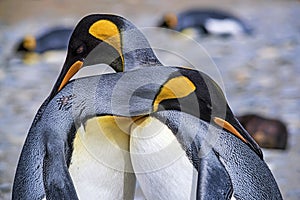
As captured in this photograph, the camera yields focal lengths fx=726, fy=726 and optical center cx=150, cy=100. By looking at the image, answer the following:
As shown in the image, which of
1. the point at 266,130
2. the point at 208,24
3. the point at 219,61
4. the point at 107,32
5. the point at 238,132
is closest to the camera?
the point at 238,132

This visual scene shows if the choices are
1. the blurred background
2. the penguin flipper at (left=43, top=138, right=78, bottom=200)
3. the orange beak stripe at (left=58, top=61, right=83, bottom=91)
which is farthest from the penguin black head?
the blurred background

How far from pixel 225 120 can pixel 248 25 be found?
364 centimetres

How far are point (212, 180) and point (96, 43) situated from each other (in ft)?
1.73

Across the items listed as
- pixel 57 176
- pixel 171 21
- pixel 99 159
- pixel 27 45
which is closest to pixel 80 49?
pixel 99 159

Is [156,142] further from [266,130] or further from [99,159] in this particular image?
[266,130]

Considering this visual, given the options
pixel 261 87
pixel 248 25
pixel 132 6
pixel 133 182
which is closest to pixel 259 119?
pixel 261 87

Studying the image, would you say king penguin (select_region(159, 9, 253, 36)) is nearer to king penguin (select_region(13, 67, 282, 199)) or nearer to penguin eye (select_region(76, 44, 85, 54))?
penguin eye (select_region(76, 44, 85, 54))

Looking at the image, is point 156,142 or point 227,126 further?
point 156,142

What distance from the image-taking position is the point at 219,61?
4336mm

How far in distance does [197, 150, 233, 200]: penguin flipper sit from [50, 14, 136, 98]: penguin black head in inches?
16.4

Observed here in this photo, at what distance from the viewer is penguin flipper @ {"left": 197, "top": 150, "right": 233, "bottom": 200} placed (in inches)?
57.9

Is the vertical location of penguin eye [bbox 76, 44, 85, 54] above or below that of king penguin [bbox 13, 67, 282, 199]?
above

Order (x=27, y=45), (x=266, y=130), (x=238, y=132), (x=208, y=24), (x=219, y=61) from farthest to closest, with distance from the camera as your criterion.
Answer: (x=208, y=24), (x=27, y=45), (x=219, y=61), (x=266, y=130), (x=238, y=132)

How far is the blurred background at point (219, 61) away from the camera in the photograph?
3.08 meters
